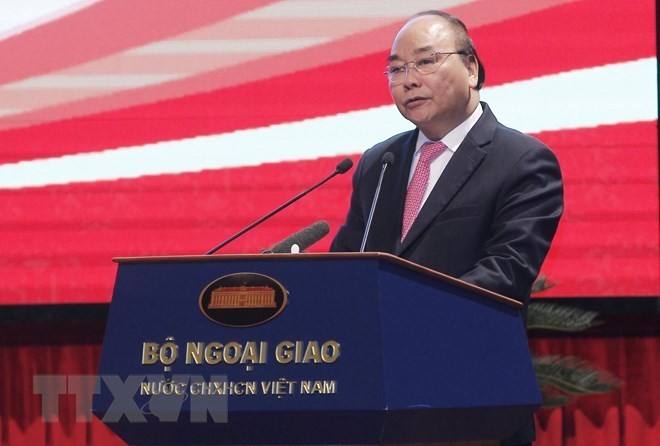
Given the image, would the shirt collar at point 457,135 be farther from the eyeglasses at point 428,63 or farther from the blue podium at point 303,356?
the blue podium at point 303,356

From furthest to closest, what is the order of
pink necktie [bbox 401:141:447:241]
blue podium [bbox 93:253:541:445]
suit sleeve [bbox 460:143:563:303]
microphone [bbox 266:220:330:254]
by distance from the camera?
1. pink necktie [bbox 401:141:447:241]
2. microphone [bbox 266:220:330:254]
3. suit sleeve [bbox 460:143:563:303]
4. blue podium [bbox 93:253:541:445]

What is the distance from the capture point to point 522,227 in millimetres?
1946

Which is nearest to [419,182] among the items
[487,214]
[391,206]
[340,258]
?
[391,206]

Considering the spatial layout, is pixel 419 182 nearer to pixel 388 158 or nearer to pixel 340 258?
pixel 388 158

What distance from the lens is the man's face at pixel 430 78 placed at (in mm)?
2139

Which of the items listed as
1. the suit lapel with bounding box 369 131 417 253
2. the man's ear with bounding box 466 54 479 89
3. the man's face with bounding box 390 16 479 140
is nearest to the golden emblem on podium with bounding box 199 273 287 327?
the suit lapel with bounding box 369 131 417 253

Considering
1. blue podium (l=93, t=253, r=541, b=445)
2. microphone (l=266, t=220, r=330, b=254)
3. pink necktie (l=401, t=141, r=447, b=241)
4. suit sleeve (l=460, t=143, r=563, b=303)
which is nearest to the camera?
blue podium (l=93, t=253, r=541, b=445)

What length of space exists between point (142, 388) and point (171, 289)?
163mm

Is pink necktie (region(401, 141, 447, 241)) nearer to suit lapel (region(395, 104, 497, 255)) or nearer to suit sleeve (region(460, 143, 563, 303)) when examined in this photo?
suit lapel (region(395, 104, 497, 255))

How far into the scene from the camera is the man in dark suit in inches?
76.8

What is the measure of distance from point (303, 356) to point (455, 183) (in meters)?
0.60

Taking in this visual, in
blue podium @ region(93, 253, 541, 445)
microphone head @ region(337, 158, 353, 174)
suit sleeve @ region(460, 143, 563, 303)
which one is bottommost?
blue podium @ region(93, 253, 541, 445)

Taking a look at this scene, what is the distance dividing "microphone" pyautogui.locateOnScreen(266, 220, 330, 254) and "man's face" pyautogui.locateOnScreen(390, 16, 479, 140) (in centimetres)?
30

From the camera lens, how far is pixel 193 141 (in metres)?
4.35
